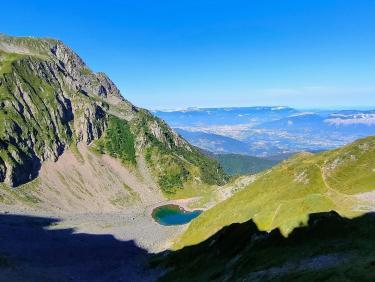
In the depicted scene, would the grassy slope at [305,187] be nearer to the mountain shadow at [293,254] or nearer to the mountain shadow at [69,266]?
the mountain shadow at [293,254]

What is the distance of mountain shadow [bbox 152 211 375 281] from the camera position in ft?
213

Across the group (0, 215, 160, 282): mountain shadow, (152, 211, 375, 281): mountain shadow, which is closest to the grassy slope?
(152, 211, 375, 281): mountain shadow

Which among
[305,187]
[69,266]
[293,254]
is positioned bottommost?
[69,266]

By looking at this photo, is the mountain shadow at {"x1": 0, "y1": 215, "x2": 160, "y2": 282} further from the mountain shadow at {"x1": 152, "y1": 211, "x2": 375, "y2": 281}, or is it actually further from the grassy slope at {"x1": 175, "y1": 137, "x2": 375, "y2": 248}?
the mountain shadow at {"x1": 152, "y1": 211, "x2": 375, "y2": 281}

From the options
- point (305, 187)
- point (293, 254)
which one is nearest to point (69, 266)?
point (305, 187)

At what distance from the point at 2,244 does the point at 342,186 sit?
15435cm

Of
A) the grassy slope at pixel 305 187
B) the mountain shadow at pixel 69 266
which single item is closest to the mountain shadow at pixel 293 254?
the grassy slope at pixel 305 187

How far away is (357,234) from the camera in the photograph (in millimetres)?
85812

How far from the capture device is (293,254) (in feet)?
273

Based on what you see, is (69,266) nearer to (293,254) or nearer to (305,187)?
(305,187)

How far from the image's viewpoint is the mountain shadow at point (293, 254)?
65031 mm

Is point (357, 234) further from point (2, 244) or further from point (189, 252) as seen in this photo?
point (2, 244)

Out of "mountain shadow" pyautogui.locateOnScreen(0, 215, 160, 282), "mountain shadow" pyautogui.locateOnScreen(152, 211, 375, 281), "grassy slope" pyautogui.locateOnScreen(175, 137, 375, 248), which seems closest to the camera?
"mountain shadow" pyautogui.locateOnScreen(152, 211, 375, 281)

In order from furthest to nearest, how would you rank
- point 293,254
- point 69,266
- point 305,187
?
point 305,187 < point 69,266 < point 293,254
